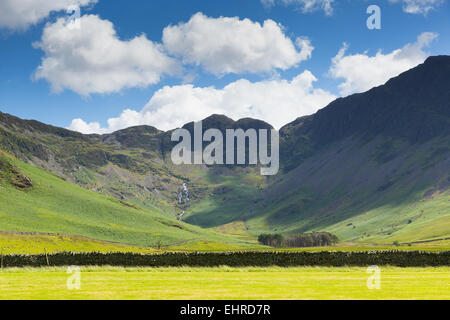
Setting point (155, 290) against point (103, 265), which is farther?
point (103, 265)

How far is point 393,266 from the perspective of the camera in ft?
196

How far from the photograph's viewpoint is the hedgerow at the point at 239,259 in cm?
5897

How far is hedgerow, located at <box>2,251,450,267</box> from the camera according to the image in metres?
59.0

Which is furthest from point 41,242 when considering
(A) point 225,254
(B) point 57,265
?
(A) point 225,254

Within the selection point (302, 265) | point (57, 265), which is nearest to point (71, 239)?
point (57, 265)

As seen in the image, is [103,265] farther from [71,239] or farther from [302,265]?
[71,239]

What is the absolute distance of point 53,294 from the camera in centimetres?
2675

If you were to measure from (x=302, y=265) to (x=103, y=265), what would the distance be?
2799 cm

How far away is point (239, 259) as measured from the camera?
197 ft
